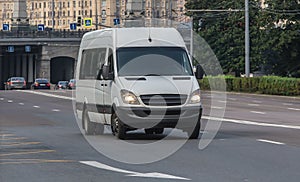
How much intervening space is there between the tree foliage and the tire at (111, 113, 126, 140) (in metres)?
49.7

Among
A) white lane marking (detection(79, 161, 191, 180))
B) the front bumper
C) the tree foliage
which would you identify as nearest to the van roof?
the front bumper

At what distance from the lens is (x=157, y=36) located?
834 inches

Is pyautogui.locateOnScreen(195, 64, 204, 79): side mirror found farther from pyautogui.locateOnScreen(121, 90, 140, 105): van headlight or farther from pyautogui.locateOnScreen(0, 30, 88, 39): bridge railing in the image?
pyautogui.locateOnScreen(0, 30, 88, 39): bridge railing

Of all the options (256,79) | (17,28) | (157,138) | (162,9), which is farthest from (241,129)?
(162,9)

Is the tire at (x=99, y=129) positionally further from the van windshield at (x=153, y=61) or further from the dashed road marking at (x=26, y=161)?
the dashed road marking at (x=26, y=161)

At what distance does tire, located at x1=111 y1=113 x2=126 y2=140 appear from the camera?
19875 millimetres

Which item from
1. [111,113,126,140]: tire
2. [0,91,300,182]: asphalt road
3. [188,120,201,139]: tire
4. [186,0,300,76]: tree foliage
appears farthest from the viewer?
[186,0,300,76]: tree foliage

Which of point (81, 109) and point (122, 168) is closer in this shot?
point (122, 168)

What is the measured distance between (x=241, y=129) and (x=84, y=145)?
6.42 m

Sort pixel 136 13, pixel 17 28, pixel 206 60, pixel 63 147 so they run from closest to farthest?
1. pixel 63 147
2. pixel 206 60
3. pixel 136 13
4. pixel 17 28

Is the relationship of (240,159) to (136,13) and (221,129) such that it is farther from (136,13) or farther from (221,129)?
Answer: (136,13)

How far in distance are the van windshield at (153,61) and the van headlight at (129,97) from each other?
0.72m

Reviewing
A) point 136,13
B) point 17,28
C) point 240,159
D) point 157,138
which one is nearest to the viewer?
point 240,159

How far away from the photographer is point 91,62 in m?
22.5
